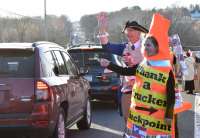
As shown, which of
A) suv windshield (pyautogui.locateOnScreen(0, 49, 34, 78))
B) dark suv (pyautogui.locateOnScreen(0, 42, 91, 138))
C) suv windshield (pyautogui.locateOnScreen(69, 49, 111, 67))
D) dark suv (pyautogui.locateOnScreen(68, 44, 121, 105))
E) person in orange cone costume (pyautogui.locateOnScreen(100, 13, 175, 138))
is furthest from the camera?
suv windshield (pyautogui.locateOnScreen(69, 49, 111, 67))

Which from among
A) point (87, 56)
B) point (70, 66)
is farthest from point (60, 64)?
point (87, 56)

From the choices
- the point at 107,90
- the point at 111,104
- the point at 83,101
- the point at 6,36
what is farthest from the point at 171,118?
the point at 6,36

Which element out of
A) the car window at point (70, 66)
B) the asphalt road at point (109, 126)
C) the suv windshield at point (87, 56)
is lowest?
the asphalt road at point (109, 126)

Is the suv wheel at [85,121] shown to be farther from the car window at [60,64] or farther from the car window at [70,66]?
the car window at [60,64]

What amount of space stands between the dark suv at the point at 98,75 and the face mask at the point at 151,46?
7942mm

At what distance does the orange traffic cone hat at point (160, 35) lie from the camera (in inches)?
234

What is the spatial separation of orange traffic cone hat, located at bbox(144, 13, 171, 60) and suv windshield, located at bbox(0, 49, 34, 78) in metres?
2.10

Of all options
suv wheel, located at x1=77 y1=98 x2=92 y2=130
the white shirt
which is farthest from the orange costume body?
the white shirt

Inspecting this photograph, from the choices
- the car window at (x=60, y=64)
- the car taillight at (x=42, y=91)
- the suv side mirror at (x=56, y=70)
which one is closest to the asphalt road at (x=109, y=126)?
the car window at (x=60, y=64)

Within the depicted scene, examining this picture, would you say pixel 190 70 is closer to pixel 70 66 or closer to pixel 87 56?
pixel 87 56

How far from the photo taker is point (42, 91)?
24.2 ft

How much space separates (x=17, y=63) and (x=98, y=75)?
657cm

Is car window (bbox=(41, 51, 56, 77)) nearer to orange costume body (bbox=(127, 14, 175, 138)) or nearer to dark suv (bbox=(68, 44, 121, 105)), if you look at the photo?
orange costume body (bbox=(127, 14, 175, 138))

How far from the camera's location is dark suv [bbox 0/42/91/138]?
23.9 feet
